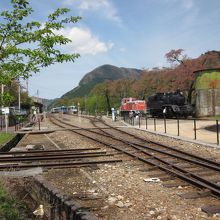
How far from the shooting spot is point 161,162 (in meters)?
14.7

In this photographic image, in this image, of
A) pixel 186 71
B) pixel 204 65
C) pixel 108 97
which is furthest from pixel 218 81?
pixel 108 97

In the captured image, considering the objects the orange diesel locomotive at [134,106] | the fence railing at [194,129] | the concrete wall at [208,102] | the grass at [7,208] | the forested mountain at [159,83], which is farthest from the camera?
the forested mountain at [159,83]

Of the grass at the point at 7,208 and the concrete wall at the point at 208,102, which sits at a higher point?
the concrete wall at the point at 208,102

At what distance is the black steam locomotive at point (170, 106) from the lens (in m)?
47.5

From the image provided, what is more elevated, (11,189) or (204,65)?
(204,65)

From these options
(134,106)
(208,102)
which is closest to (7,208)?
(208,102)

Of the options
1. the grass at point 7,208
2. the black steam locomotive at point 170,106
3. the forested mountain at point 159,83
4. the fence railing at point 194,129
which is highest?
the forested mountain at point 159,83

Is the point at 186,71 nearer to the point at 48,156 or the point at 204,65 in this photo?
the point at 204,65

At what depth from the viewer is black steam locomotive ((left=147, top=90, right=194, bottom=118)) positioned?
47.5 m

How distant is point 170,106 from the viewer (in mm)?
48219

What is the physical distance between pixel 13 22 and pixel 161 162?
8.12 meters

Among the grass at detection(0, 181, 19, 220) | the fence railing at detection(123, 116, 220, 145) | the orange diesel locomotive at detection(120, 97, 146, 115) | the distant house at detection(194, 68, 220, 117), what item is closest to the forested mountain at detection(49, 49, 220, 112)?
the orange diesel locomotive at detection(120, 97, 146, 115)

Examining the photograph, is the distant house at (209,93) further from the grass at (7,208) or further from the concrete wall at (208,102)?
the grass at (7,208)

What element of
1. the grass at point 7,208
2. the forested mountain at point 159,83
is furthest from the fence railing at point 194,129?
the forested mountain at point 159,83
